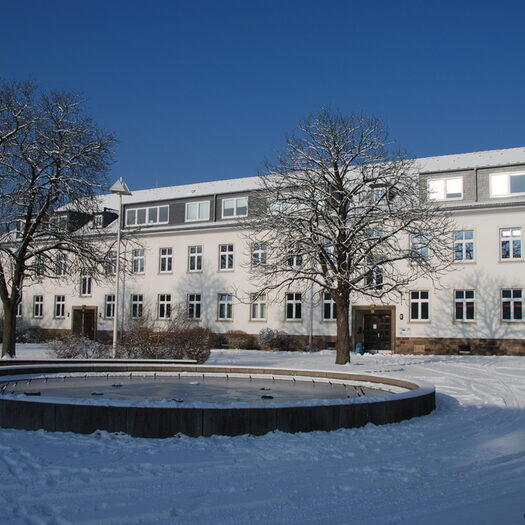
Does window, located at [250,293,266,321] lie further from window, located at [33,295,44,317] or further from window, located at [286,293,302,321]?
window, located at [33,295,44,317]

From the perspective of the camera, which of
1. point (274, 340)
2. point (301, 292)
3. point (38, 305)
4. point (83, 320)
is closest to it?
point (274, 340)

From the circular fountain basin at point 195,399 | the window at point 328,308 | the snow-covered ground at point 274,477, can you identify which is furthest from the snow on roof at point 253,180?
the snow-covered ground at point 274,477

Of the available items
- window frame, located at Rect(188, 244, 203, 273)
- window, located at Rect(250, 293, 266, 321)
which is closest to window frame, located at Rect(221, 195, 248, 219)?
window frame, located at Rect(188, 244, 203, 273)

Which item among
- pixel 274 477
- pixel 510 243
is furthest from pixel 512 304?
pixel 274 477

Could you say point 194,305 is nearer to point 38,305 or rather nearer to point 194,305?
point 194,305

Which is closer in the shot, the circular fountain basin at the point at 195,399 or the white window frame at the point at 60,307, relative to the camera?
the circular fountain basin at the point at 195,399

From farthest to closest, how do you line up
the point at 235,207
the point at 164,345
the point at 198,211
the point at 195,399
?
1. the point at 198,211
2. the point at 235,207
3. the point at 164,345
4. the point at 195,399

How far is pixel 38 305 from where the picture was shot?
45844 millimetres

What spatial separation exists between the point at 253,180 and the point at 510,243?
649 inches

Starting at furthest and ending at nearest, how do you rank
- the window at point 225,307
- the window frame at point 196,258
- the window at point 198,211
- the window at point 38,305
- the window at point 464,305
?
the window at point 38,305 < the window at point 198,211 < the window frame at point 196,258 < the window at point 225,307 < the window at point 464,305

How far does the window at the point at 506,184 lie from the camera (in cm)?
3102

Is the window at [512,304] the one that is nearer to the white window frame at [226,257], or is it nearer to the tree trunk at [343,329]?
the tree trunk at [343,329]

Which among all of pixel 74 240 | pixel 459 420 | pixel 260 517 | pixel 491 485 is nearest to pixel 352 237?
pixel 74 240

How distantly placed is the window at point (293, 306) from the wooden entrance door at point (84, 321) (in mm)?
14522
